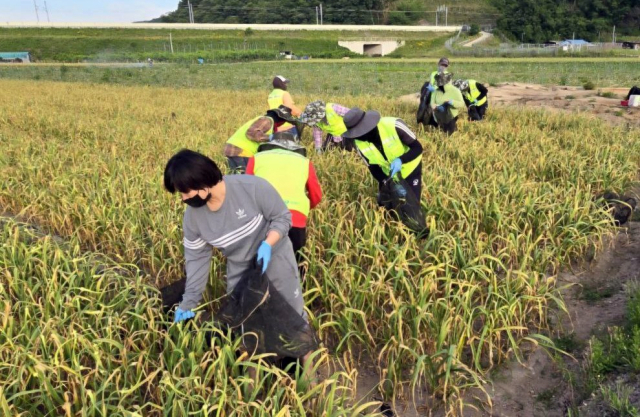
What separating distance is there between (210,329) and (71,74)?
3123 centimetres

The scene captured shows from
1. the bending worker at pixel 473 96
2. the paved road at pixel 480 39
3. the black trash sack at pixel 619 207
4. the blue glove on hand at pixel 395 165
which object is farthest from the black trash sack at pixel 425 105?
the paved road at pixel 480 39

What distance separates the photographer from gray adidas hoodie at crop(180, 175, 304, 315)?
2.23m

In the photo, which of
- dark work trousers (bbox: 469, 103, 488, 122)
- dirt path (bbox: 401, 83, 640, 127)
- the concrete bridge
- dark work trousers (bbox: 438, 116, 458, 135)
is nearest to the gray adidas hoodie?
dark work trousers (bbox: 438, 116, 458, 135)

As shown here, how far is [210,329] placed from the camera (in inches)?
95.7

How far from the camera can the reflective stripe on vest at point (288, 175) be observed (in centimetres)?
279

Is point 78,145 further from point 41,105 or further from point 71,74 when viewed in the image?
point 71,74

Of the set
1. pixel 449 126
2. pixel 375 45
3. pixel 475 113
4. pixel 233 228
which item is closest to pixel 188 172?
pixel 233 228

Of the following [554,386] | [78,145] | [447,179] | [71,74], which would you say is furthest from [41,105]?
[71,74]

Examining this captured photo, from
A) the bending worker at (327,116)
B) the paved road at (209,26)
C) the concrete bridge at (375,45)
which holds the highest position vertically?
the paved road at (209,26)

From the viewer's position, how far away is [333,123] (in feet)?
14.2

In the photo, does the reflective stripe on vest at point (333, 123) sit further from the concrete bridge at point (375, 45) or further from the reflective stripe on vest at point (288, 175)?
the concrete bridge at point (375, 45)

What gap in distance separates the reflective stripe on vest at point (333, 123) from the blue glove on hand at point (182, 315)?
7.84ft

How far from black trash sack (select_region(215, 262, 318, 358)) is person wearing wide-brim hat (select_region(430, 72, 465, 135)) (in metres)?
6.09

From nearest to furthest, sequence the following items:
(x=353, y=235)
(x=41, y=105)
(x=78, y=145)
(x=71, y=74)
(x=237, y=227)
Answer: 1. (x=237, y=227)
2. (x=353, y=235)
3. (x=78, y=145)
4. (x=41, y=105)
5. (x=71, y=74)
